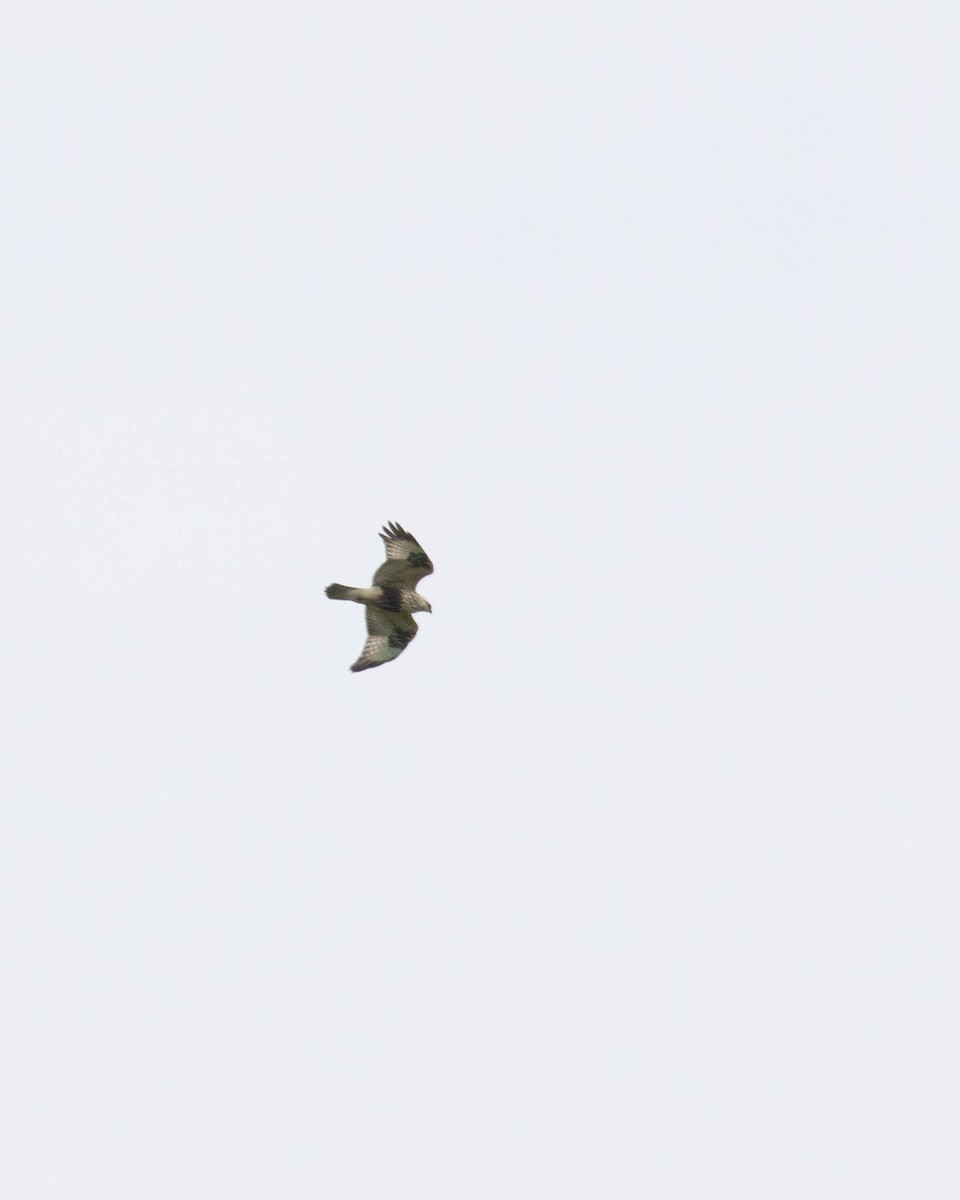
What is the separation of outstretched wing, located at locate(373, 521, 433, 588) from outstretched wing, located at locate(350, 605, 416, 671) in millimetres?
1149

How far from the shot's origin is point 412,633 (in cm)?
5416

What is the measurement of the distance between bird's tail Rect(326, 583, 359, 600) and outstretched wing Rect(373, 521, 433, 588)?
0.84m

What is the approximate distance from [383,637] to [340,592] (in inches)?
46.9

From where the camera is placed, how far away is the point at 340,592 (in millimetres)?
53656

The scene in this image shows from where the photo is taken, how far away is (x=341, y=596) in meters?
53.7

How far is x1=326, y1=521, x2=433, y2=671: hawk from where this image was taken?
52688mm

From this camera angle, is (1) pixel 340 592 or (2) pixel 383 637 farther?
(2) pixel 383 637

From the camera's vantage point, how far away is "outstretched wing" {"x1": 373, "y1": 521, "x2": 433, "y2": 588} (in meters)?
52.6

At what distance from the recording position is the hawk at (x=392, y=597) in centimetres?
5269

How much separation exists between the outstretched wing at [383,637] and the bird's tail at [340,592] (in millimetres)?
444

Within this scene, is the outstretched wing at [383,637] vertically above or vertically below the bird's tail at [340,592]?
below

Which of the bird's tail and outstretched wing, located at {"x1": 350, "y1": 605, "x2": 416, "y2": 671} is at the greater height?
the bird's tail

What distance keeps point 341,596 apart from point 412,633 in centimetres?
145

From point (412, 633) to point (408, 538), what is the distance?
2.23 m
